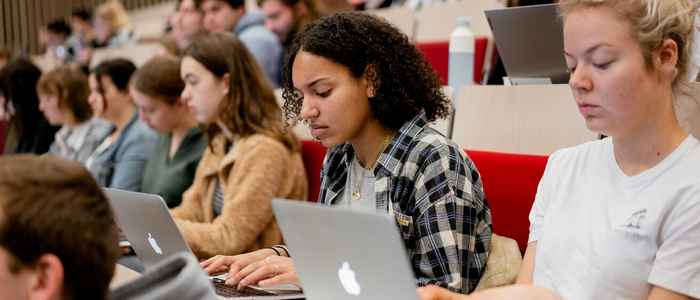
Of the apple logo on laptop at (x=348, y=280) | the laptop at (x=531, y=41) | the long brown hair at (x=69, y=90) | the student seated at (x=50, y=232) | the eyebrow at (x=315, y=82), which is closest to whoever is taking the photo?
the student seated at (x=50, y=232)

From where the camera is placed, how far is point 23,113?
421cm

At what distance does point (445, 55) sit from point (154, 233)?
5.43 ft

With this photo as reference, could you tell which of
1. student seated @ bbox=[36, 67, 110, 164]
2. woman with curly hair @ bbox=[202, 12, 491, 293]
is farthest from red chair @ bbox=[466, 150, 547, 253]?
student seated @ bbox=[36, 67, 110, 164]

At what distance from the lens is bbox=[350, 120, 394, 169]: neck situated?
1710mm

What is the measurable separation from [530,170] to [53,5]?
807 centimetres

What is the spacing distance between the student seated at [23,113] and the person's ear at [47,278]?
3.37m

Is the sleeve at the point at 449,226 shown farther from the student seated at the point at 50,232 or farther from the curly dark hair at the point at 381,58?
the student seated at the point at 50,232

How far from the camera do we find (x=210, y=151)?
2.63 metres

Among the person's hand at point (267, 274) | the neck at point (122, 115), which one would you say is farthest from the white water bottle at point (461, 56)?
the neck at point (122, 115)

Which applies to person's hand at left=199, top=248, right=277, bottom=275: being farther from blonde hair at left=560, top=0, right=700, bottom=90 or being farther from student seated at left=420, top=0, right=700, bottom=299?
blonde hair at left=560, top=0, right=700, bottom=90

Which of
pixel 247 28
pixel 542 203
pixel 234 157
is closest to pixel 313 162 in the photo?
pixel 234 157

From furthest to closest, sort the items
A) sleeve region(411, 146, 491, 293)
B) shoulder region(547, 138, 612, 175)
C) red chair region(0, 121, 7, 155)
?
red chair region(0, 121, 7, 155), sleeve region(411, 146, 491, 293), shoulder region(547, 138, 612, 175)

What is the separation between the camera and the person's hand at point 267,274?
5.08ft

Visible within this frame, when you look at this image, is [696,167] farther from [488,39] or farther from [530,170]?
[488,39]
